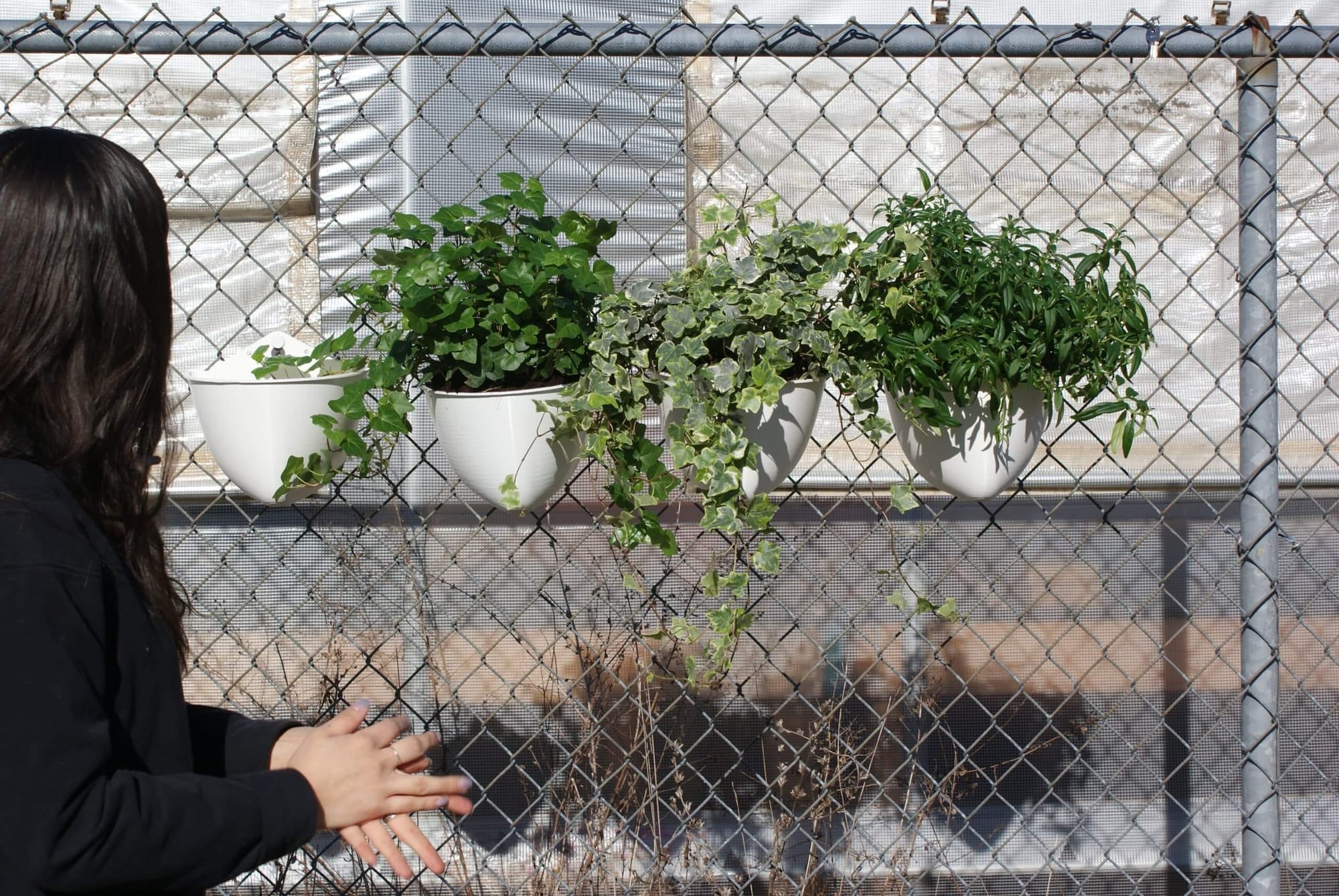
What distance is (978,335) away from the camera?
5.21ft

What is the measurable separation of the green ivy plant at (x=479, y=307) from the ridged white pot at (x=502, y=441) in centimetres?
3

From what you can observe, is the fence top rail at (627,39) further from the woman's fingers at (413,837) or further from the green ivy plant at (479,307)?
the woman's fingers at (413,837)

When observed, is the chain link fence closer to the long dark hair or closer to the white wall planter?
the white wall planter

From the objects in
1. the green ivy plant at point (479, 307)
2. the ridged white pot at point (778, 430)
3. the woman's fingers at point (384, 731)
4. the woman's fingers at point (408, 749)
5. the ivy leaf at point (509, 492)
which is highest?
the green ivy plant at point (479, 307)

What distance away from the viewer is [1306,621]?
2.40 meters

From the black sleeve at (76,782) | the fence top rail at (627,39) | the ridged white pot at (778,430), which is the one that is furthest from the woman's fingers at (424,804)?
the fence top rail at (627,39)

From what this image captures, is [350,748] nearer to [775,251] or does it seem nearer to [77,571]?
[77,571]

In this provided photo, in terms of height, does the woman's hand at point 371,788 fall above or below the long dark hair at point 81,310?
below

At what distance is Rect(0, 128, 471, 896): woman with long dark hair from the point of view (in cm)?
A: 91

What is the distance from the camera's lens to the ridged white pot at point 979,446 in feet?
5.39

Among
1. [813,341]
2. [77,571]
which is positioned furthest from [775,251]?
[77,571]

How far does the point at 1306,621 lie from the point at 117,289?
2.43 meters

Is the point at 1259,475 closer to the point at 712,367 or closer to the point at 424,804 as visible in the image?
the point at 712,367

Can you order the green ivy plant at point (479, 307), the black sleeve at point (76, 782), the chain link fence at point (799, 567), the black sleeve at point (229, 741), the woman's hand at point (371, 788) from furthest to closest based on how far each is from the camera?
the chain link fence at point (799, 567) < the green ivy plant at point (479, 307) < the black sleeve at point (229, 741) < the woman's hand at point (371, 788) < the black sleeve at point (76, 782)
